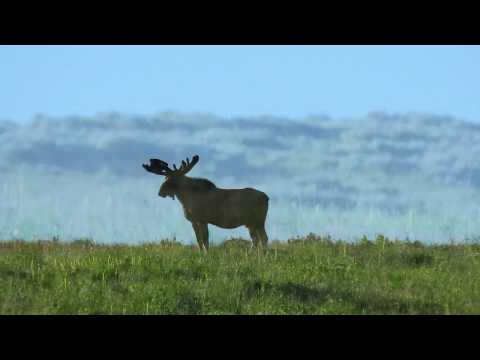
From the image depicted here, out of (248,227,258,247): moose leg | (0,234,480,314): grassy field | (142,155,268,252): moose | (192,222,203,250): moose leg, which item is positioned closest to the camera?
(0,234,480,314): grassy field

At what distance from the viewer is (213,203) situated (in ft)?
63.4

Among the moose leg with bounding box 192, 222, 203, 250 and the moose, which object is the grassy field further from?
the moose

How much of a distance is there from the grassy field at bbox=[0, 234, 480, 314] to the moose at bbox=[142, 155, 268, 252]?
632 millimetres

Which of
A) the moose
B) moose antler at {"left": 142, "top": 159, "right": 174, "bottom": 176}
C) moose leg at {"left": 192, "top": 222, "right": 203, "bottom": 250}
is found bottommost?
moose leg at {"left": 192, "top": 222, "right": 203, "bottom": 250}

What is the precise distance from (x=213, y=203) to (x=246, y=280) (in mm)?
5261

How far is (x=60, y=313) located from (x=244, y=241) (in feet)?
27.5

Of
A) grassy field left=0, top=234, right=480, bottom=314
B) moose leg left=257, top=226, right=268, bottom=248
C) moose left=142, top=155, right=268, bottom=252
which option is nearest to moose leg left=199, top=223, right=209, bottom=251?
moose left=142, top=155, right=268, bottom=252

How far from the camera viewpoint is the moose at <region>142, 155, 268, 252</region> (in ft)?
63.3

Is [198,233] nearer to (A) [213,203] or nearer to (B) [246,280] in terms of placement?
(A) [213,203]

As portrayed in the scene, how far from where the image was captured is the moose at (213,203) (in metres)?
19.3

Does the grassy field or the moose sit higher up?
the moose

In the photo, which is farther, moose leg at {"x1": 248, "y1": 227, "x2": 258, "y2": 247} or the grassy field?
moose leg at {"x1": 248, "y1": 227, "x2": 258, "y2": 247}
